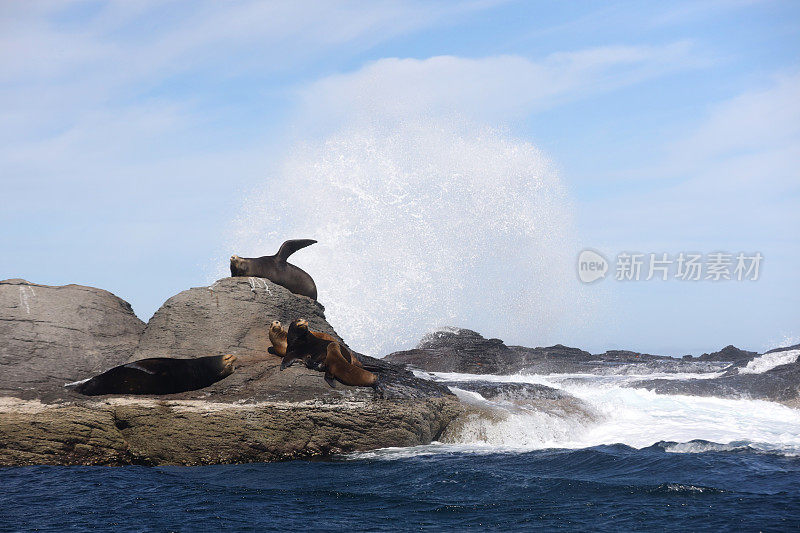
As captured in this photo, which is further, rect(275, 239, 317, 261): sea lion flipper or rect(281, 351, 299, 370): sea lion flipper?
rect(275, 239, 317, 261): sea lion flipper

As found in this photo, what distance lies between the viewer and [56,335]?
10.3 meters

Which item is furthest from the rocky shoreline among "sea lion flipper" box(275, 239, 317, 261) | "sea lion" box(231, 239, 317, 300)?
"sea lion flipper" box(275, 239, 317, 261)

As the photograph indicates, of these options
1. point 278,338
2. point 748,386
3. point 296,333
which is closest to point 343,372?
point 296,333

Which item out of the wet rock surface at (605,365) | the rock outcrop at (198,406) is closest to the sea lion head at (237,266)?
the rock outcrop at (198,406)

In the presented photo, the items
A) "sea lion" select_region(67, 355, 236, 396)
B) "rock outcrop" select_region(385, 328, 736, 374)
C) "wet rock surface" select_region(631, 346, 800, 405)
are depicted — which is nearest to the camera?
"sea lion" select_region(67, 355, 236, 396)

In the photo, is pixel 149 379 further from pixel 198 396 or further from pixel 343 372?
pixel 343 372

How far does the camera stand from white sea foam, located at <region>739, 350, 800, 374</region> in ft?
60.1

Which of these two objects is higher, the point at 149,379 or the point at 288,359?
the point at 288,359

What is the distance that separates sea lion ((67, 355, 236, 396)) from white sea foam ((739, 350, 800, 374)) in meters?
14.7

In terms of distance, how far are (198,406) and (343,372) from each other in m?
1.94

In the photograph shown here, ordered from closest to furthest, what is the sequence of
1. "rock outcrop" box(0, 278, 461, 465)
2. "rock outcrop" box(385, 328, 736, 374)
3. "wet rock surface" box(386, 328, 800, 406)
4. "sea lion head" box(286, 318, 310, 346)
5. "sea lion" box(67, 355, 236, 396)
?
"rock outcrop" box(0, 278, 461, 465) → "sea lion" box(67, 355, 236, 396) → "sea lion head" box(286, 318, 310, 346) → "wet rock surface" box(386, 328, 800, 406) → "rock outcrop" box(385, 328, 736, 374)

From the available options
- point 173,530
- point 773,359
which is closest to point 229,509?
point 173,530

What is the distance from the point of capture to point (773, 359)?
757 inches

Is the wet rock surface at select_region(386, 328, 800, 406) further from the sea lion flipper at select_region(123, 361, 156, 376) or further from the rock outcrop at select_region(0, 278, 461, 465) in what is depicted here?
the sea lion flipper at select_region(123, 361, 156, 376)
